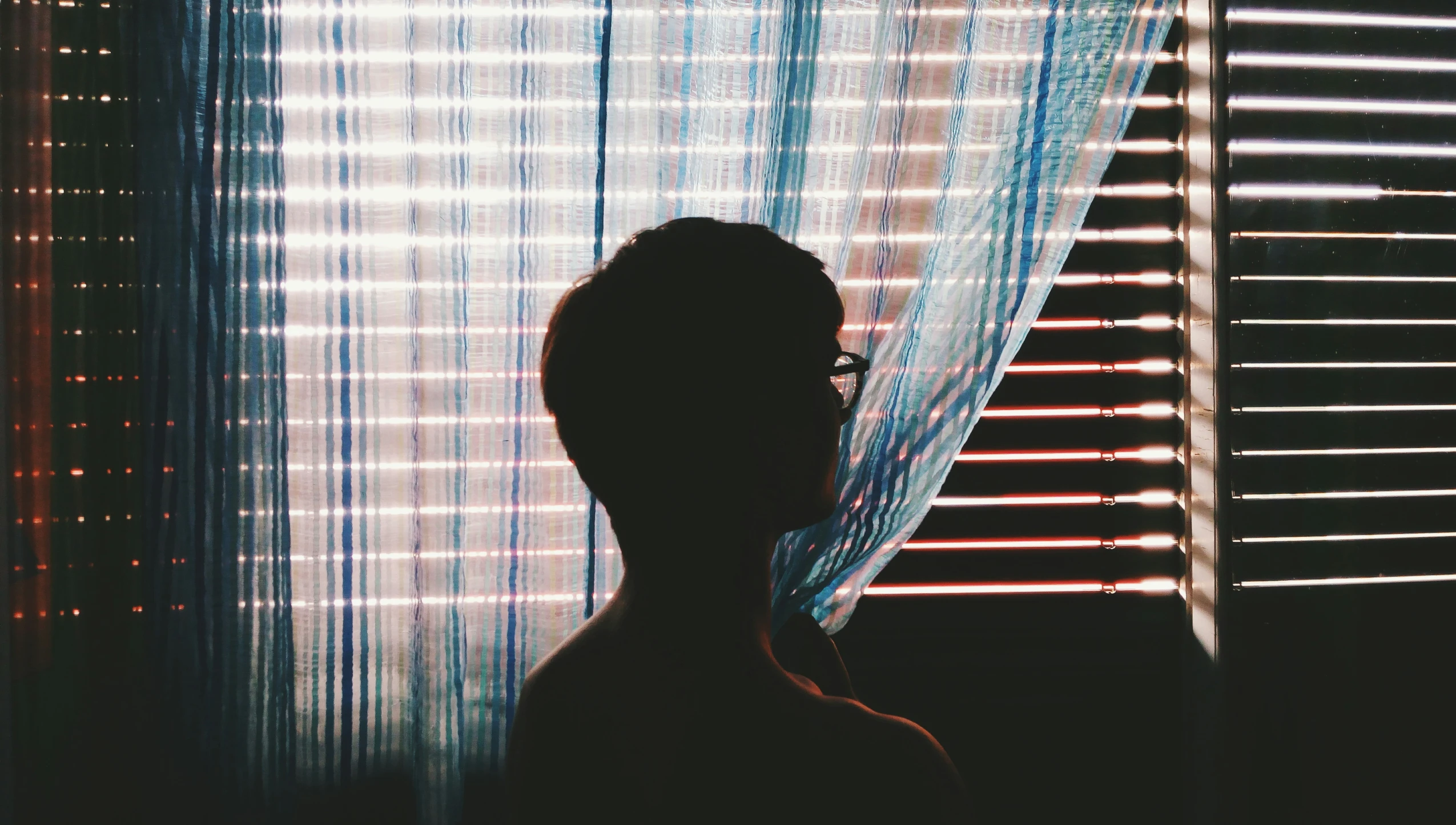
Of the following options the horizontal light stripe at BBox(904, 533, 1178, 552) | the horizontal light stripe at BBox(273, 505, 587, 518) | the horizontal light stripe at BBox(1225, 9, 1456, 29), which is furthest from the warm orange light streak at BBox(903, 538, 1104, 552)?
the horizontal light stripe at BBox(1225, 9, 1456, 29)

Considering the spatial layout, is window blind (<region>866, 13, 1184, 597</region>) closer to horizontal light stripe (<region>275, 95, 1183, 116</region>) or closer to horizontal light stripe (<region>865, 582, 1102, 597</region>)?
horizontal light stripe (<region>865, 582, 1102, 597</region>)

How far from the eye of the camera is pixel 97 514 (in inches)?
37.6

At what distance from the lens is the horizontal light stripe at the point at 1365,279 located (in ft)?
3.91

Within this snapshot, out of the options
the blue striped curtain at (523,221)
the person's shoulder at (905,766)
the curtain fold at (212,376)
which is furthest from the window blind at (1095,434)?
the curtain fold at (212,376)

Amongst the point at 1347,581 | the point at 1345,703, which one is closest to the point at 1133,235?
the point at 1347,581

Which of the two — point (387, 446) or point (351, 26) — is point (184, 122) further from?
point (387, 446)

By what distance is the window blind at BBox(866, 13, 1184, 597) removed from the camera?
1.22 metres

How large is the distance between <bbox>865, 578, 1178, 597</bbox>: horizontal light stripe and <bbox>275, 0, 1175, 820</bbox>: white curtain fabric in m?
0.29

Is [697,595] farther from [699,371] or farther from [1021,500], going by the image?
[1021,500]

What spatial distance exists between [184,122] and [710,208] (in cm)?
65

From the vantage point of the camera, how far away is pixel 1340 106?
1197mm

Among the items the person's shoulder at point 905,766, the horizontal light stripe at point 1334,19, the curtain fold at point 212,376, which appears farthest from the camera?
the horizontal light stripe at point 1334,19

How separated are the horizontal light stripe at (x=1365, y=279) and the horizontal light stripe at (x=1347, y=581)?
485mm

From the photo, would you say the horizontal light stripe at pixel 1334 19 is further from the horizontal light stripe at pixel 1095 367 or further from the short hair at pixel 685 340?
the short hair at pixel 685 340
